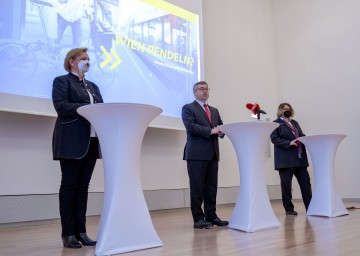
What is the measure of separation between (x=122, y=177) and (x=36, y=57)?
6.48ft

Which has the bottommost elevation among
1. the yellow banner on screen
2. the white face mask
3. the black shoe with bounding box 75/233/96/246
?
the black shoe with bounding box 75/233/96/246

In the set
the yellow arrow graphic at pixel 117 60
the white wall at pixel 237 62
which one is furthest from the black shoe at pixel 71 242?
the white wall at pixel 237 62

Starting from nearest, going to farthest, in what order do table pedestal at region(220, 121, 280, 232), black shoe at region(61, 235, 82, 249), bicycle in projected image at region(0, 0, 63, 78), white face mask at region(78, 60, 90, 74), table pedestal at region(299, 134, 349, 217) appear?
1. black shoe at region(61, 235, 82, 249)
2. white face mask at region(78, 60, 90, 74)
3. table pedestal at region(220, 121, 280, 232)
4. bicycle in projected image at region(0, 0, 63, 78)
5. table pedestal at region(299, 134, 349, 217)

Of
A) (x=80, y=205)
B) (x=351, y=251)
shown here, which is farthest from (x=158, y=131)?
(x=351, y=251)

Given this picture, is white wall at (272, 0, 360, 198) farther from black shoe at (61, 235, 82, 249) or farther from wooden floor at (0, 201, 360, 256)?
black shoe at (61, 235, 82, 249)

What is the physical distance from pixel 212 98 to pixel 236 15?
166cm

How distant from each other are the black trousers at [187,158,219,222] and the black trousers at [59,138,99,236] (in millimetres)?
972

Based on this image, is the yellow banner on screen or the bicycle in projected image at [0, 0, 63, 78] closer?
the bicycle in projected image at [0, 0, 63, 78]

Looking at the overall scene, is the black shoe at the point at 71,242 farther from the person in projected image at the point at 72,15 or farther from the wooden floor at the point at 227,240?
the person in projected image at the point at 72,15

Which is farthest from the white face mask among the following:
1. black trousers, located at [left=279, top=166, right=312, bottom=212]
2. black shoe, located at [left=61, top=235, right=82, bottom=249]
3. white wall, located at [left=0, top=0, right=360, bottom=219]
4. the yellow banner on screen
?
black trousers, located at [left=279, top=166, right=312, bottom=212]

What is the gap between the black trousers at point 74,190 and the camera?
2.28 metres

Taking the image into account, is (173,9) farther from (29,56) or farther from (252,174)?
(252,174)

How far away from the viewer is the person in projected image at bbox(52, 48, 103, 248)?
227cm

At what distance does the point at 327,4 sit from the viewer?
6215mm
